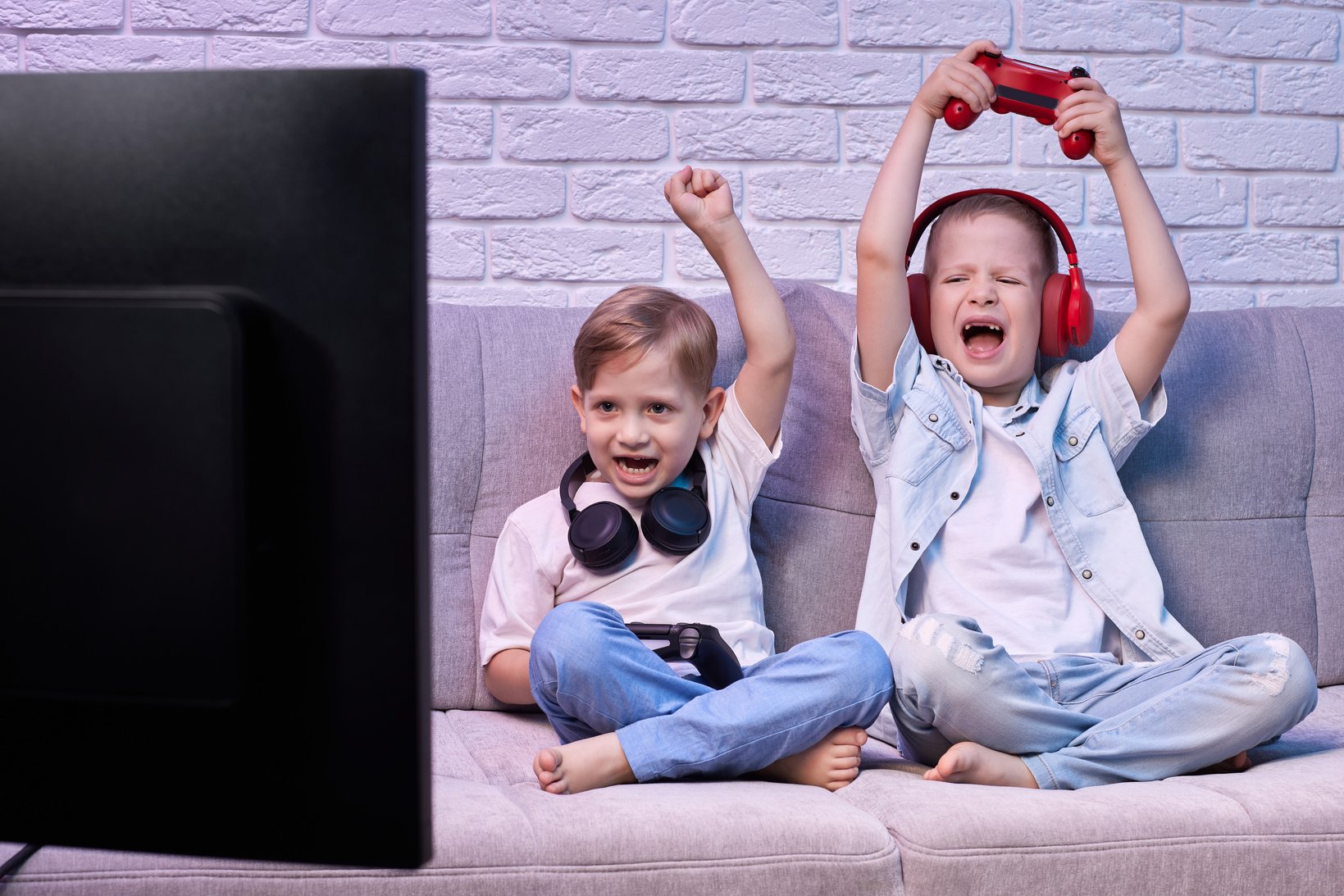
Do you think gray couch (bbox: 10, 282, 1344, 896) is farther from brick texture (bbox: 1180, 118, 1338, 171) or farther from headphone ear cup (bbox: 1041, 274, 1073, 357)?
brick texture (bbox: 1180, 118, 1338, 171)

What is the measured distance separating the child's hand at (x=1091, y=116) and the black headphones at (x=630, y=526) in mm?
777

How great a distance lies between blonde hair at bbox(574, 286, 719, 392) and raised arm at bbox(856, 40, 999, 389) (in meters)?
0.24

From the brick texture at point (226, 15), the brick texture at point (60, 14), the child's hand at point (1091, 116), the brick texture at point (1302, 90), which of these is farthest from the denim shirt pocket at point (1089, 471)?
the brick texture at point (60, 14)

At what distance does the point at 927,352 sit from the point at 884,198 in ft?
0.85

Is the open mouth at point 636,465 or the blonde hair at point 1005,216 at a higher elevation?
the blonde hair at point 1005,216

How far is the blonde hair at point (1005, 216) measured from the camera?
1884 mm

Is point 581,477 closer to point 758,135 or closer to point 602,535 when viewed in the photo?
point 602,535

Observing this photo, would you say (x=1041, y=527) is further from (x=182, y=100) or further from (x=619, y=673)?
(x=182, y=100)

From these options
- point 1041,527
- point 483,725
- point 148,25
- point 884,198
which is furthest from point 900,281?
point 148,25

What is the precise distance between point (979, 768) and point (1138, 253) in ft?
2.84

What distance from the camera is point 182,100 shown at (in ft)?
1.48

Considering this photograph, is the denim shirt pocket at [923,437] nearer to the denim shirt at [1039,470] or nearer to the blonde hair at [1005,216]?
the denim shirt at [1039,470]

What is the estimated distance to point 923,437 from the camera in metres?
1.77

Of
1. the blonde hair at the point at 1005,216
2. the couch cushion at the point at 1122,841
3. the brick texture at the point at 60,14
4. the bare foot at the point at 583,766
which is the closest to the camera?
the couch cushion at the point at 1122,841
